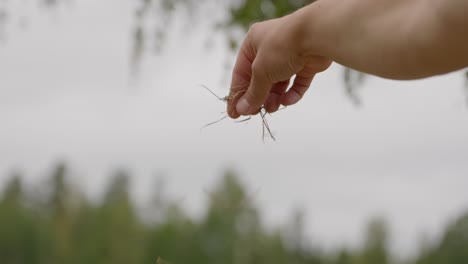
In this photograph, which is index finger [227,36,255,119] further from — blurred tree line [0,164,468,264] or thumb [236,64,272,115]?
blurred tree line [0,164,468,264]

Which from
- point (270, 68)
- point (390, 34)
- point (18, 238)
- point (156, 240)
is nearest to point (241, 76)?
point (270, 68)

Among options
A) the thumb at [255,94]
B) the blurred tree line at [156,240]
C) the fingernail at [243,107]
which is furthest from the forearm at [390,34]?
the blurred tree line at [156,240]

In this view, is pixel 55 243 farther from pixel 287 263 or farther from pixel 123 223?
pixel 287 263

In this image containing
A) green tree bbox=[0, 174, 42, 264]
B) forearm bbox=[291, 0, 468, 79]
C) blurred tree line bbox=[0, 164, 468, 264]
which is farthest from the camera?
green tree bbox=[0, 174, 42, 264]

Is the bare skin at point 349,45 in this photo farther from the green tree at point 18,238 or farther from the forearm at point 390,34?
the green tree at point 18,238

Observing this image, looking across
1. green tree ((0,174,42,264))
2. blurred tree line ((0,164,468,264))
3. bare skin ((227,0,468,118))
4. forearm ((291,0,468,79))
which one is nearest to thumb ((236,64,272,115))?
bare skin ((227,0,468,118))

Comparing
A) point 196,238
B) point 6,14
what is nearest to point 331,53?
point 6,14
